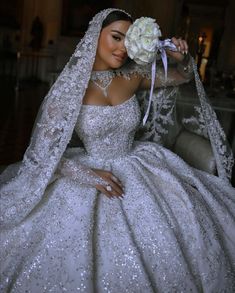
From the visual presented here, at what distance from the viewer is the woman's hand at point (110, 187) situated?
182cm

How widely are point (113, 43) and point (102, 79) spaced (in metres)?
0.23

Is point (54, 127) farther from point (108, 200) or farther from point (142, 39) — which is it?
point (142, 39)

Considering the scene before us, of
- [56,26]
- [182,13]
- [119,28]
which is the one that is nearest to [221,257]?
[119,28]

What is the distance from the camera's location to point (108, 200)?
1802mm

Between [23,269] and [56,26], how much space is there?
10101mm

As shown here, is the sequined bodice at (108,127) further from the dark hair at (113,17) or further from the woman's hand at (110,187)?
the dark hair at (113,17)

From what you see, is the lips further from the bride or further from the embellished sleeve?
the embellished sleeve

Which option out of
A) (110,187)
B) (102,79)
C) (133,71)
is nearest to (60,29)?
(133,71)

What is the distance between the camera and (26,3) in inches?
431

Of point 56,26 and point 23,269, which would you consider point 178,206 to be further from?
point 56,26

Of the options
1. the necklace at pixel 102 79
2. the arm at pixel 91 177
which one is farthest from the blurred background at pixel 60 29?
the arm at pixel 91 177

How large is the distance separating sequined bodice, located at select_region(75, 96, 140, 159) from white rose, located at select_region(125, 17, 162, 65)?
13.3 inches

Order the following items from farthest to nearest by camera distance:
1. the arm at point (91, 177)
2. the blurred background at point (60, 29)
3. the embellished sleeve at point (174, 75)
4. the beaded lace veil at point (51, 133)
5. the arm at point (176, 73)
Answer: the blurred background at point (60, 29) → the embellished sleeve at point (174, 75) → the arm at point (176, 73) → the arm at point (91, 177) → the beaded lace veil at point (51, 133)

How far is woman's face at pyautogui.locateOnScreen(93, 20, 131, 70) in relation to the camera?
1.92 m
